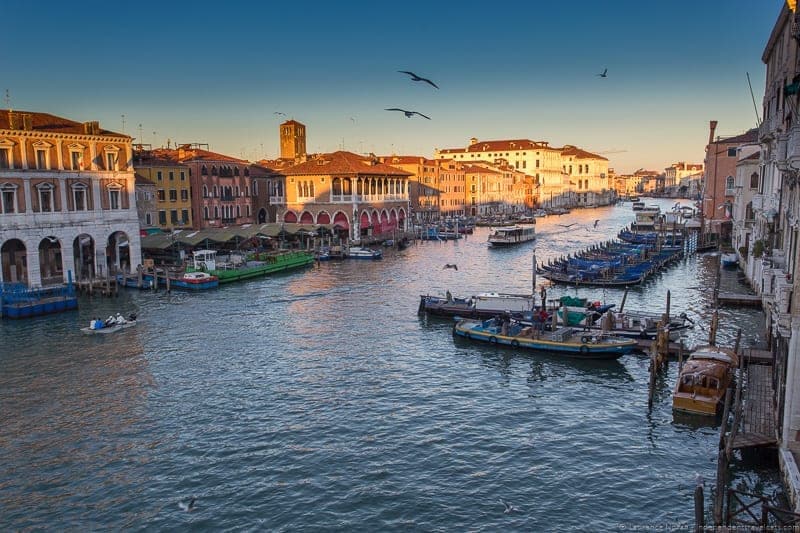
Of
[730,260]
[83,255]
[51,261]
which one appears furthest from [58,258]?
[730,260]

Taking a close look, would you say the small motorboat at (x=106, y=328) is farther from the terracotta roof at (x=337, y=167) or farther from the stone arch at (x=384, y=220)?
the stone arch at (x=384, y=220)

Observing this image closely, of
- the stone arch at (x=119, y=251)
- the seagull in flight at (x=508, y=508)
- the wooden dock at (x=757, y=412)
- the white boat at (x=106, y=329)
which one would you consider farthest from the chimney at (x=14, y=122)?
the wooden dock at (x=757, y=412)

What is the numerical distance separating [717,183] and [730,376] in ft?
150

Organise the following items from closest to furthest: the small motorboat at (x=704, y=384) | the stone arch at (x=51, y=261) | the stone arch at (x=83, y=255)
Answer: the small motorboat at (x=704, y=384), the stone arch at (x=51, y=261), the stone arch at (x=83, y=255)

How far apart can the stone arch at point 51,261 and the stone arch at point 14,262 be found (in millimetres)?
910

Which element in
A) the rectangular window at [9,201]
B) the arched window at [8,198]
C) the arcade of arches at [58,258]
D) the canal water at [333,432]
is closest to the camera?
the canal water at [333,432]

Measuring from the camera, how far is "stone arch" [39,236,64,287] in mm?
35309

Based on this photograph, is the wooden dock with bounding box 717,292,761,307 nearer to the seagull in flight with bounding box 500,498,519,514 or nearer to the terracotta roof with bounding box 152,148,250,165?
the seagull in flight with bounding box 500,498,519,514

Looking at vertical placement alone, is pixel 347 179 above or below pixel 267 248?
above

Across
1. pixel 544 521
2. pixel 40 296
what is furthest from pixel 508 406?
pixel 40 296

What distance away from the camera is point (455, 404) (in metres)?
18.5

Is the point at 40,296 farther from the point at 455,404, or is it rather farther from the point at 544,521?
the point at 544,521

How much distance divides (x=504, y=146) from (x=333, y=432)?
13657 centimetres

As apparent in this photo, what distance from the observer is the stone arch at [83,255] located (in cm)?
3666
